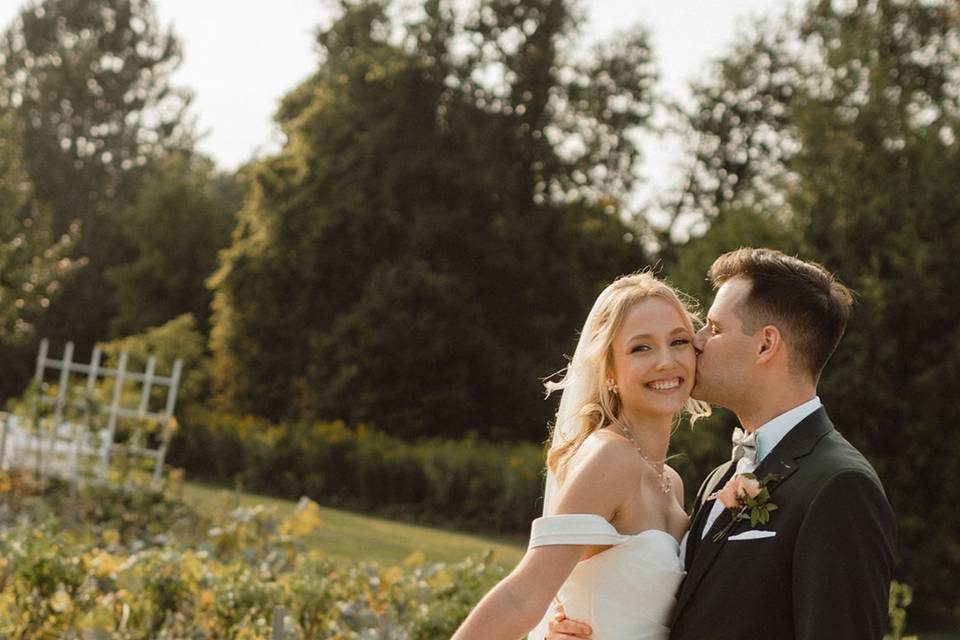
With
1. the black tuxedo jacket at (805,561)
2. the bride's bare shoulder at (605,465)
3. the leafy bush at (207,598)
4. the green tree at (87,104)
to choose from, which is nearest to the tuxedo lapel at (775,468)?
the black tuxedo jacket at (805,561)

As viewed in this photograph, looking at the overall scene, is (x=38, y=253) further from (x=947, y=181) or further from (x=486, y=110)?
(x=947, y=181)

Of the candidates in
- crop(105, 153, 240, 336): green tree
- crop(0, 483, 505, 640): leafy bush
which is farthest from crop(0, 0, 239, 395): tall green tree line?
crop(0, 483, 505, 640): leafy bush

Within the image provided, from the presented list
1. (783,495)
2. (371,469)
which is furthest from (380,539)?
(783,495)

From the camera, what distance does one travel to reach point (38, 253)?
24.0 m

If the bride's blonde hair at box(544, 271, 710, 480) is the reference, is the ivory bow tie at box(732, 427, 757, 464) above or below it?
below

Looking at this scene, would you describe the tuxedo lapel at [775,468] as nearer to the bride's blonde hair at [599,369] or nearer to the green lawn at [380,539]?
the bride's blonde hair at [599,369]

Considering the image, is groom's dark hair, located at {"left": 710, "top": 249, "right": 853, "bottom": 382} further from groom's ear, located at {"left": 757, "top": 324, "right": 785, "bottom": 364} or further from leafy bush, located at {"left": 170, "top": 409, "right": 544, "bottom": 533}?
leafy bush, located at {"left": 170, "top": 409, "right": 544, "bottom": 533}

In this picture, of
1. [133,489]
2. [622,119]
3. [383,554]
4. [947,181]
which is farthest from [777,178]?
[622,119]

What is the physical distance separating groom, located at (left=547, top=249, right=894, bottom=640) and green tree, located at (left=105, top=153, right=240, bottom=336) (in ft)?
106

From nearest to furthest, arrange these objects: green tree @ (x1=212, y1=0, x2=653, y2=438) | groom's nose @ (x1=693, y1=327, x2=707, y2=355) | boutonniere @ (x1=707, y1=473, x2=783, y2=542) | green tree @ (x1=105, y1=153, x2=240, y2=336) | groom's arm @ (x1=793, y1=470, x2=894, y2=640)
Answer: groom's arm @ (x1=793, y1=470, x2=894, y2=640), boutonniere @ (x1=707, y1=473, x2=783, y2=542), groom's nose @ (x1=693, y1=327, x2=707, y2=355), green tree @ (x1=212, y1=0, x2=653, y2=438), green tree @ (x1=105, y1=153, x2=240, y2=336)

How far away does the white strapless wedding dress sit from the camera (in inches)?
113

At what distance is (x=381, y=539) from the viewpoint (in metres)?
14.7

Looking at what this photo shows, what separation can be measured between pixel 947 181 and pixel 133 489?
853 cm

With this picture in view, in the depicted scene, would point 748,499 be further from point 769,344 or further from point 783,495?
point 769,344
